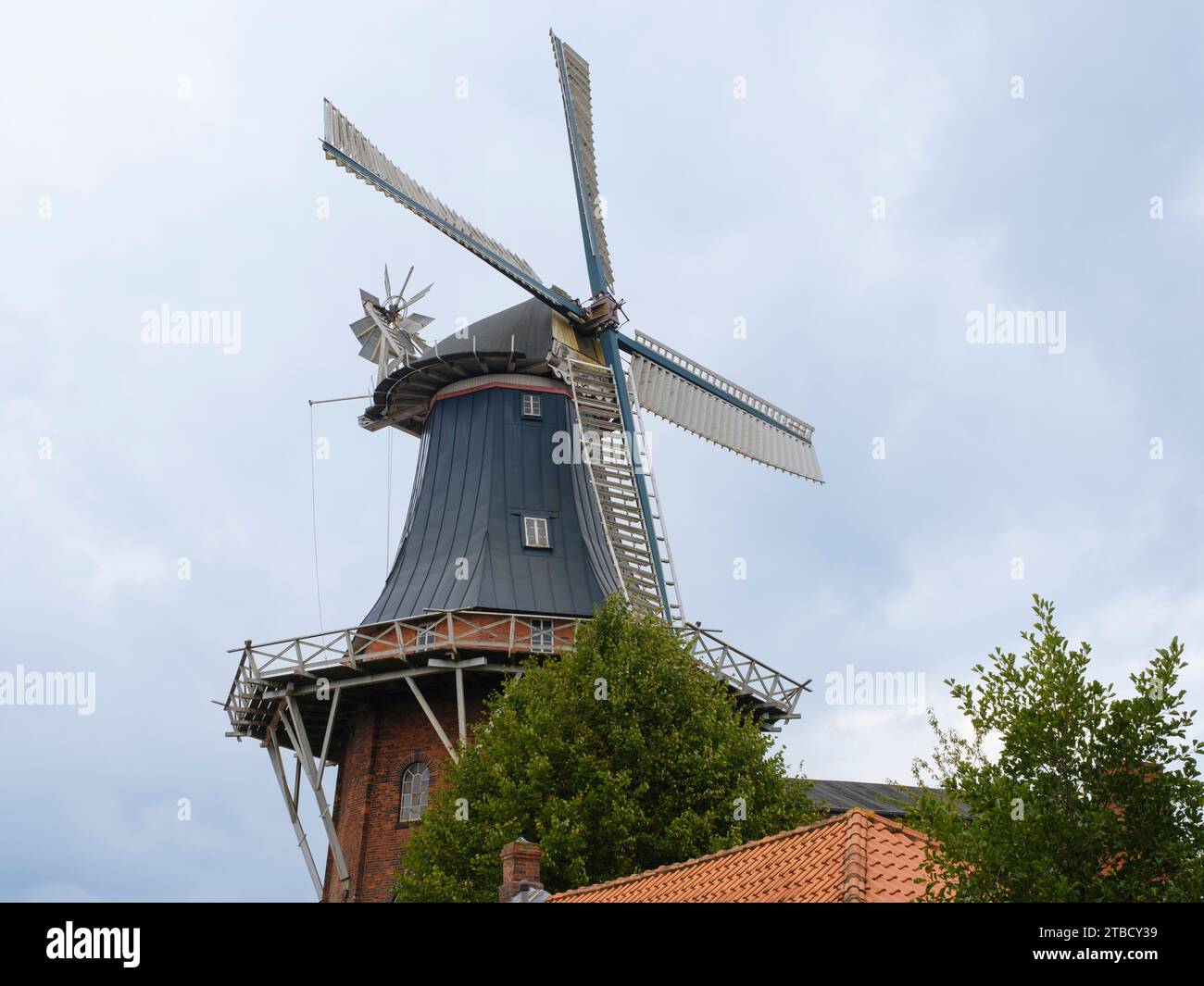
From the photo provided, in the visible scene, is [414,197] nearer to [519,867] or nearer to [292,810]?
[292,810]

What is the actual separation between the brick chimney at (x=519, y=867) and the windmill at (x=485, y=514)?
6.54m

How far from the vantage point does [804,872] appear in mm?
13281

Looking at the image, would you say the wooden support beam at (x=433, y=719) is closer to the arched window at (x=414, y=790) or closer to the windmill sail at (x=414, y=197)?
the arched window at (x=414, y=790)

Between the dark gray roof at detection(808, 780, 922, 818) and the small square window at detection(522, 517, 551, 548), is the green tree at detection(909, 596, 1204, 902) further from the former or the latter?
the dark gray roof at detection(808, 780, 922, 818)

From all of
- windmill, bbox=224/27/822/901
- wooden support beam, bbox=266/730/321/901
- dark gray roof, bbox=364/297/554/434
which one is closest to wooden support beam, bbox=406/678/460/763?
windmill, bbox=224/27/822/901

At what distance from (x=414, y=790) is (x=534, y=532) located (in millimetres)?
6040

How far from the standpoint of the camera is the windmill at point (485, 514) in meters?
24.1

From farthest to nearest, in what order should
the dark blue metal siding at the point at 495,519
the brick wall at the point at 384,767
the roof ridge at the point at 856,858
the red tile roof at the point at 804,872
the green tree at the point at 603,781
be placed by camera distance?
1. the dark blue metal siding at the point at 495,519
2. the brick wall at the point at 384,767
3. the green tree at the point at 603,781
4. the red tile roof at the point at 804,872
5. the roof ridge at the point at 856,858

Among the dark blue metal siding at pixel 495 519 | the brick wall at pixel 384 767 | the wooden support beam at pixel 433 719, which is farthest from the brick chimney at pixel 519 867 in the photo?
the dark blue metal siding at pixel 495 519

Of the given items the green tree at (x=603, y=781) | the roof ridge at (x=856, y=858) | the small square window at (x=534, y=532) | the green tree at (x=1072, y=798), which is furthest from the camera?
the small square window at (x=534, y=532)

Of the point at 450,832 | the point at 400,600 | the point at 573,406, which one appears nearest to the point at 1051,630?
the point at 450,832

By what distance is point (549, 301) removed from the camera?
30094 millimetres

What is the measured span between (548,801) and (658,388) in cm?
1461
